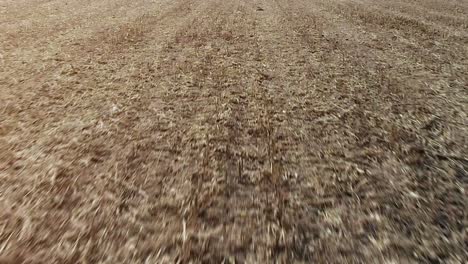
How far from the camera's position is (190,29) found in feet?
25.4

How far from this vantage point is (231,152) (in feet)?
9.92

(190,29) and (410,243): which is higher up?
(410,243)

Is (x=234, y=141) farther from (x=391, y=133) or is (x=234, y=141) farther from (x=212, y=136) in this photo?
(x=391, y=133)

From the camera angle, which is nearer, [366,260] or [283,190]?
[366,260]

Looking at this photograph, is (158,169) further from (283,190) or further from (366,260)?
(366,260)

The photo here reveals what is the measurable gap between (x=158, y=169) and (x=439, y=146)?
2.75 meters

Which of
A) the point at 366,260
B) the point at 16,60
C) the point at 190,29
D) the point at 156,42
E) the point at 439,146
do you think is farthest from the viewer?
the point at 190,29

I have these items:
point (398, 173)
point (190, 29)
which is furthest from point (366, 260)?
point (190, 29)

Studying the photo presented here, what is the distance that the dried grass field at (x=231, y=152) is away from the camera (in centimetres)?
207

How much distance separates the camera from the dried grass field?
6.79 ft

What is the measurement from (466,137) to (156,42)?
5515 mm

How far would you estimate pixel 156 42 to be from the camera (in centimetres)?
650

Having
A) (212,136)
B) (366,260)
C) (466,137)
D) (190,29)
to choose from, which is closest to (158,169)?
(212,136)

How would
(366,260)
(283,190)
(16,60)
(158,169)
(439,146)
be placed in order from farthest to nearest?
(16,60) → (439,146) → (158,169) → (283,190) → (366,260)
